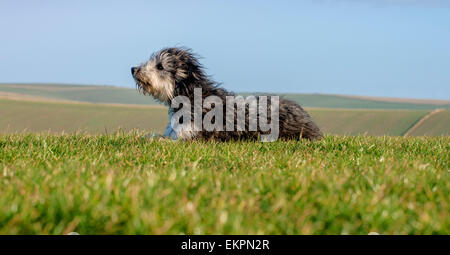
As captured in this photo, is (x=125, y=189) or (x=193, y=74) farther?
(x=193, y=74)

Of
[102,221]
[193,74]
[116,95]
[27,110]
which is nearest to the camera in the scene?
→ [102,221]

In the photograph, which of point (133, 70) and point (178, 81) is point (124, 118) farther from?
point (178, 81)

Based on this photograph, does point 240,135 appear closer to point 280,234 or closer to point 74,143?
point 74,143

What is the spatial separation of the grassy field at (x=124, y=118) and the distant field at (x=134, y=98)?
41281 millimetres

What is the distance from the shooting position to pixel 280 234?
12.2 feet

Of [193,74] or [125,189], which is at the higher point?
[193,74]

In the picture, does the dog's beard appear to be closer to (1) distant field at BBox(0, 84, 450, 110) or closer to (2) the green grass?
(2) the green grass

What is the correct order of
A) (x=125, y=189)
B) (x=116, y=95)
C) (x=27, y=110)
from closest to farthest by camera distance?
(x=125, y=189)
(x=27, y=110)
(x=116, y=95)

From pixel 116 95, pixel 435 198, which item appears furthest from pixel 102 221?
pixel 116 95

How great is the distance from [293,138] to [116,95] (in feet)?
339

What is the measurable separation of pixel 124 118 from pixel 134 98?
166 feet

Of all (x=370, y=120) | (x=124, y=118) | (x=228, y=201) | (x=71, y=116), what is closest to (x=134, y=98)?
(x=71, y=116)

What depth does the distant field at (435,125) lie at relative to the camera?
4791 cm

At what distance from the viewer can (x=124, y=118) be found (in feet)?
180
